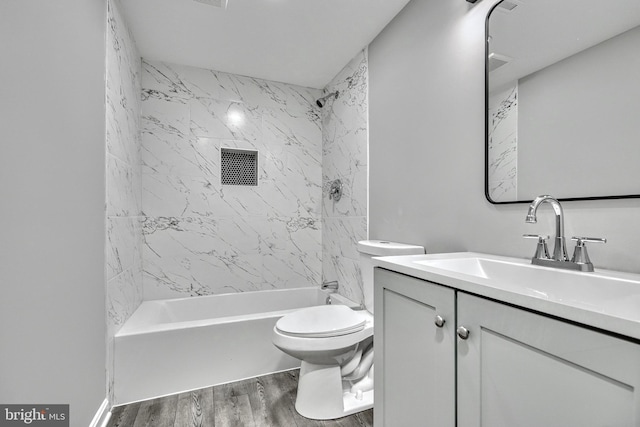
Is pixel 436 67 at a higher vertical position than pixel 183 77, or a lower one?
lower

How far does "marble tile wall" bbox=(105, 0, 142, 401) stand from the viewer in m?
1.67

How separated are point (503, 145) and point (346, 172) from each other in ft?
4.84

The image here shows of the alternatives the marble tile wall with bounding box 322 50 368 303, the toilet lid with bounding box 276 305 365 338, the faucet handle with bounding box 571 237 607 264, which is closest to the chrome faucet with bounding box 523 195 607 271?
the faucet handle with bounding box 571 237 607 264

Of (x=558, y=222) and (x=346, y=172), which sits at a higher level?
(x=346, y=172)

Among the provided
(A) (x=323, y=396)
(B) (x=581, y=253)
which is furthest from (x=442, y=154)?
(A) (x=323, y=396)

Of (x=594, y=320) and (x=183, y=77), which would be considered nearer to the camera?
(x=594, y=320)

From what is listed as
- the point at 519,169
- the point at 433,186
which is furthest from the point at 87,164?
the point at 519,169

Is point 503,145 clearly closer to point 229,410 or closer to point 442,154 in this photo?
point 442,154

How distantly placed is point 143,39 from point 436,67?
213 cm

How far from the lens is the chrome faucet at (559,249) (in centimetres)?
93

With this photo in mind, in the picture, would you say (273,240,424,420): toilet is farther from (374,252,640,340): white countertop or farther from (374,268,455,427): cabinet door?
(374,252,640,340): white countertop

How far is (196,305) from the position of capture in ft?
8.66

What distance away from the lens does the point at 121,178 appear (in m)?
1.90

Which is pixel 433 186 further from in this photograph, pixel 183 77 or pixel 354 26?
pixel 183 77
